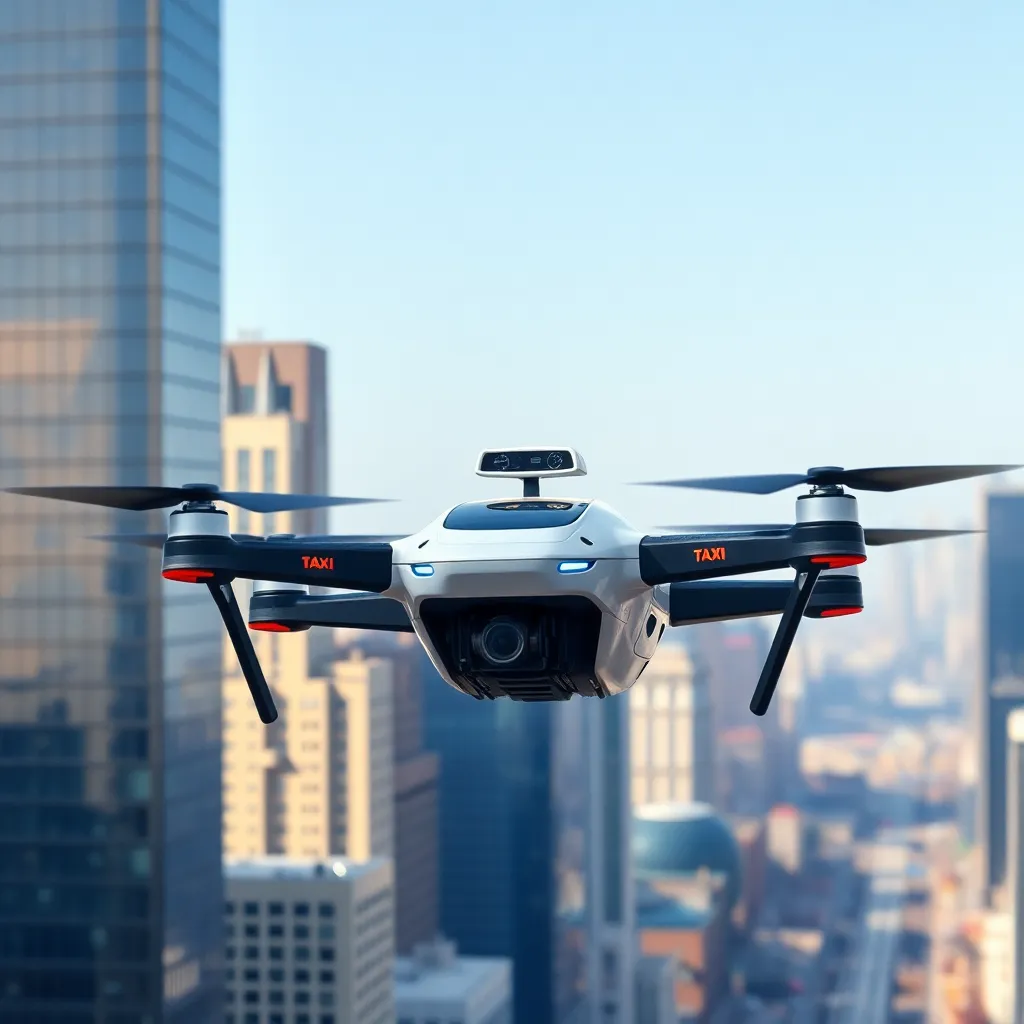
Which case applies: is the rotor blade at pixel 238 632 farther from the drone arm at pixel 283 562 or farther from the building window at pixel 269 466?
the building window at pixel 269 466

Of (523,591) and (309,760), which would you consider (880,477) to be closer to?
(523,591)

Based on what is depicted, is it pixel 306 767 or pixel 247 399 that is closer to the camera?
pixel 247 399

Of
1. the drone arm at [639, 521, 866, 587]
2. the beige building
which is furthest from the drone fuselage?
the beige building

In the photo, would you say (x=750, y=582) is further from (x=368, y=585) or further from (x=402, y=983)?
(x=402, y=983)

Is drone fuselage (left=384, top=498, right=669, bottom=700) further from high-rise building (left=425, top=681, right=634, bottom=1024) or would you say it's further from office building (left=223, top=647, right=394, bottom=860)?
high-rise building (left=425, top=681, right=634, bottom=1024)

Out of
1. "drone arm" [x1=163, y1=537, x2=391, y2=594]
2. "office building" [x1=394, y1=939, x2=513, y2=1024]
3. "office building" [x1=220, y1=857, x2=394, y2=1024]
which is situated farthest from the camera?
"office building" [x1=394, y1=939, x2=513, y2=1024]

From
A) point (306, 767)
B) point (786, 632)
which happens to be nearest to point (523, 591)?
point (786, 632)

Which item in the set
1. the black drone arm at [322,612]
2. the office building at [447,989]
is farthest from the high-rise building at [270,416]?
the black drone arm at [322,612]

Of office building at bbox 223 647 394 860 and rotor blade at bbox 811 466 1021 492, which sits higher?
rotor blade at bbox 811 466 1021 492
